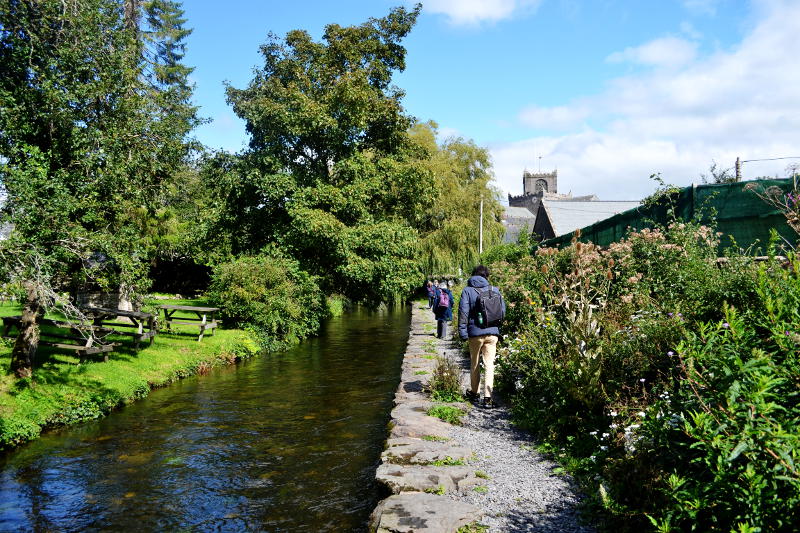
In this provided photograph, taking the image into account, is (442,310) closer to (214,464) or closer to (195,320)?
(195,320)

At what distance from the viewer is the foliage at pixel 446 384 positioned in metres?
8.59

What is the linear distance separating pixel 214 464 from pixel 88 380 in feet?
14.8

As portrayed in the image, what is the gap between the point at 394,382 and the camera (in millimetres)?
12078

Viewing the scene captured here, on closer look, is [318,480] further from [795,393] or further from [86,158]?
[86,158]

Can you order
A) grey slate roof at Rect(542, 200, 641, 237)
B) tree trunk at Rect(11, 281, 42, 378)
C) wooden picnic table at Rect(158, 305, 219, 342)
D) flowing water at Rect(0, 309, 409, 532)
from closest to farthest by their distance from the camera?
flowing water at Rect(0, 309, 409, 532)
tree trunk at Rect(11, 281, 42, 378)
wooden picnic table at Rect(158, 305, 219, 342)
grey slate roof at Rect(542, 200, 641, 237)

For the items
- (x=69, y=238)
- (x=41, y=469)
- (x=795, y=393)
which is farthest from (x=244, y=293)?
(x=795, y=393)

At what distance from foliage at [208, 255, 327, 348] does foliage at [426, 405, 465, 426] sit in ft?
35.1

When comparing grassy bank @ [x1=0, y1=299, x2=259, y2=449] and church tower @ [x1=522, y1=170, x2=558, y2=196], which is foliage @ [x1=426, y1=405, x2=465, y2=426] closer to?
grassy bank @ [x1=0, y1=299, x2=259, y2=449]

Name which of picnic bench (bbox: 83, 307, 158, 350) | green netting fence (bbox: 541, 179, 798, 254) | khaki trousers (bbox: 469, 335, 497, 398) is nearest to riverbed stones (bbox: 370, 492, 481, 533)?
khaki trousers (bbox: 469, 335, 497, 398)

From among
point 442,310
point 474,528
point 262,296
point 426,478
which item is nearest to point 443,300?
point 442,310

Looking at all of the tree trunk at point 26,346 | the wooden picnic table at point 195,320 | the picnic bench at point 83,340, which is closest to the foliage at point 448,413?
the picnic bench at point 83,340

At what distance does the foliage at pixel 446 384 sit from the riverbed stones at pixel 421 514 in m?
3.59

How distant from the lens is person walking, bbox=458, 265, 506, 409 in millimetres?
8117

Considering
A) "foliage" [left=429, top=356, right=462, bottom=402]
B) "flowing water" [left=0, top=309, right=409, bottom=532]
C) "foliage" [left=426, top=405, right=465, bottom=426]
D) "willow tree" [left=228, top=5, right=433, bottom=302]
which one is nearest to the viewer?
"flowing water" [left=0, top=309, right=409, bottom=532]
